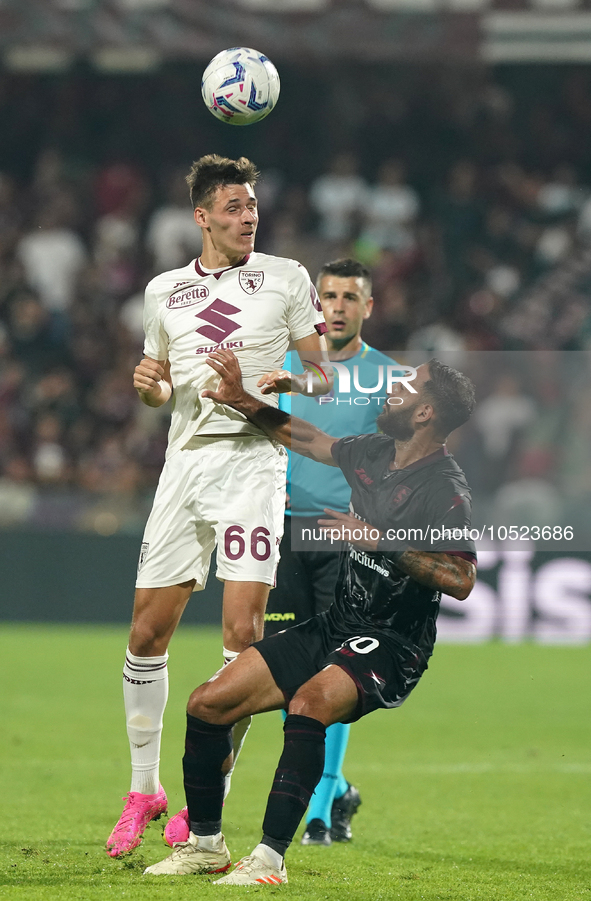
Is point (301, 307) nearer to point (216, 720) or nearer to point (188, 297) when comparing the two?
point (188, 297)

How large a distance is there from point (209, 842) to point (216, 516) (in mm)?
1210

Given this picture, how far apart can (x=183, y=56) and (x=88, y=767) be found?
10451mm

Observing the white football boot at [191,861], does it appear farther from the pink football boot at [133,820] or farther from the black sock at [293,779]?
the black sock at [293,779]

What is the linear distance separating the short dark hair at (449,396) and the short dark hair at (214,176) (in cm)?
115

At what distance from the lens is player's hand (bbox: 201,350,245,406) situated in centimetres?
475

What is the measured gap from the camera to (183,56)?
15078 millimetres

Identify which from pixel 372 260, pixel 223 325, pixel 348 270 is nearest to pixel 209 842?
pixel 223 325

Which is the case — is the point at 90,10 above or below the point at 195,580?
above

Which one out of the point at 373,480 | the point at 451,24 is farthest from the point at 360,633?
the point at 451,24

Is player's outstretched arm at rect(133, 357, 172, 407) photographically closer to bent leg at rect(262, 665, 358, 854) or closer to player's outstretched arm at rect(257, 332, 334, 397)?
player's outstretched arm at rect(257, 332, 334, 397)

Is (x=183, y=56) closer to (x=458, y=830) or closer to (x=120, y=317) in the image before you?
(x=120, y=317)

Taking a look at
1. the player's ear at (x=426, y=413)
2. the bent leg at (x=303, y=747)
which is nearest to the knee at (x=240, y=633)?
the bent leg at (x=303, y=747)

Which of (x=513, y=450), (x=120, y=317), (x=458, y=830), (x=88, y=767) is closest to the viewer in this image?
(x=458, y=830)

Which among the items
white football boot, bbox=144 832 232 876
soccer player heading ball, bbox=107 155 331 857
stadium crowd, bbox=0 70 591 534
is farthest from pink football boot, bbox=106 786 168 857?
stadium crowd, bbox=0 70 591 534
